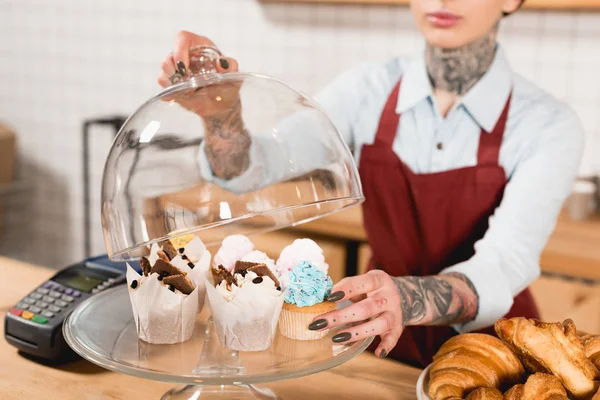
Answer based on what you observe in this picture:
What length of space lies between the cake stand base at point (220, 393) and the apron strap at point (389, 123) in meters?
0.83

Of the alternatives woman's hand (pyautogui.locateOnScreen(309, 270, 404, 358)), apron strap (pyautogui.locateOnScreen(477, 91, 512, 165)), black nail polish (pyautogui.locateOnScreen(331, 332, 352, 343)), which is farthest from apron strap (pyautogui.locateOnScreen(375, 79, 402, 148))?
black nail polish (pyautogui.locateOnScreen(331, 332, 352, 343))

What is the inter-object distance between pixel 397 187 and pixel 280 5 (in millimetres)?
1595

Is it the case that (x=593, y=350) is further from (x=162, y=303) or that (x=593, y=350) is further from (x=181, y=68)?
(x=181, y=68)

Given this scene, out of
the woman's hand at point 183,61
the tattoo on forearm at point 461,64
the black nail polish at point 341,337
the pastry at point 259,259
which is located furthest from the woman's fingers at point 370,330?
the tattoo on forearm at point 461,64

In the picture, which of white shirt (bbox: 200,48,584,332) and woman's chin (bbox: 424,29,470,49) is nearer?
white shirt (bbox: 200,48,584,332)

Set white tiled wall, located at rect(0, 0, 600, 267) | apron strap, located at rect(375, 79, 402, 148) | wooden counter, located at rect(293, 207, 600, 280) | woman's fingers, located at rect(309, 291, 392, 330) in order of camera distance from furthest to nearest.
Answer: white tiled wall, located at rect(0, 0, 600, 267) → wooden counter, located at rect(293, 207, 600, 280) → apron strap, located at rect(375, 79, 402, 148) → woman's fingers, located at rect(309, 291, 392, 330)

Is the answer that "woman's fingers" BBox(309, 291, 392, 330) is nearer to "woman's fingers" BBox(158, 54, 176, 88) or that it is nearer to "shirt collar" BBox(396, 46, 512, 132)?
"woman's fingers" BBox(158, 54, 176, 88)

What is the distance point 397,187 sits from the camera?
167 cm

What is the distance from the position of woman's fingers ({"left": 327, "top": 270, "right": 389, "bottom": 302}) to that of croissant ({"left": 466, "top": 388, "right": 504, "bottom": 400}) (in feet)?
0.66

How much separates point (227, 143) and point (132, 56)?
241 cm

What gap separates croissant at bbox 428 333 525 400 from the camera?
2.86ft

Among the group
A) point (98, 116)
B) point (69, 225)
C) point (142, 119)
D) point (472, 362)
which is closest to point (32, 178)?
point (69, 225)

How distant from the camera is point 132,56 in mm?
3336

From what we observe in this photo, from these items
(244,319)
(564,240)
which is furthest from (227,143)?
(564,240)
